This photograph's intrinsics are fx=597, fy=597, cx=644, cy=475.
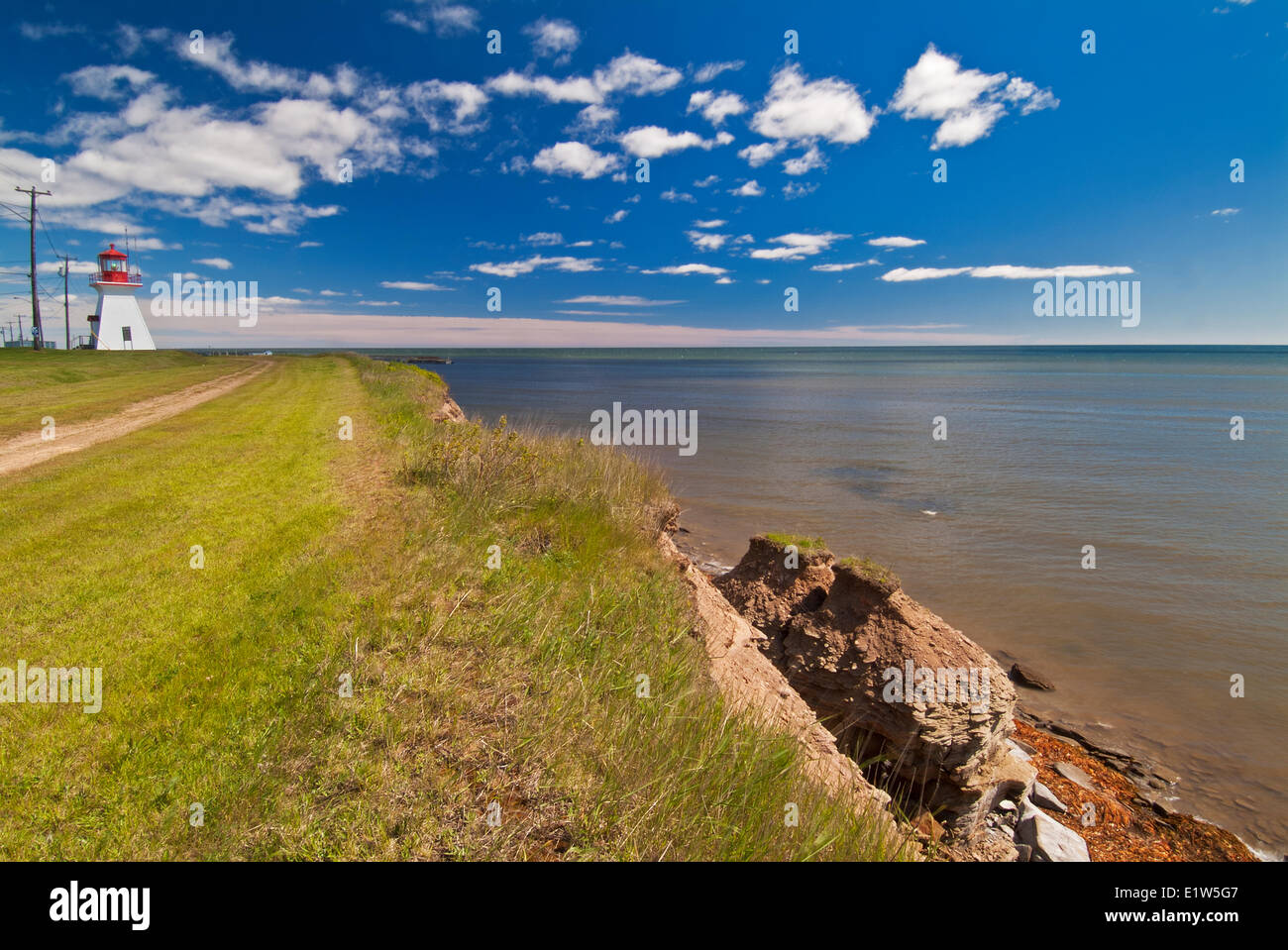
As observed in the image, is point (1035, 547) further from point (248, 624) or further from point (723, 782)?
point (248, 624)

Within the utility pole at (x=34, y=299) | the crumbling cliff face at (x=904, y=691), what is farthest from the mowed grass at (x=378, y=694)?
the utility pole at (x=34, y=299)

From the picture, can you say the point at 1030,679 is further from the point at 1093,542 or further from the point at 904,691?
the point at 1093,542

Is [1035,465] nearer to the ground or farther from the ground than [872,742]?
A: farther from the ground

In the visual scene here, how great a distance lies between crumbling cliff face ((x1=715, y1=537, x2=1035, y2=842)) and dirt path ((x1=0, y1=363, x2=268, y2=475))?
14169 mm

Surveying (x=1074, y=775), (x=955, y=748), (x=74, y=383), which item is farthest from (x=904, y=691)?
(x=74, y=383)

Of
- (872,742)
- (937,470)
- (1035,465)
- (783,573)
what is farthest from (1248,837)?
(1035,465)

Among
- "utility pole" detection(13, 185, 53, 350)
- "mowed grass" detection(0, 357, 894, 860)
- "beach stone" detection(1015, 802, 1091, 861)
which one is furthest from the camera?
"utility pole" detection(13, 185, 53, 350)

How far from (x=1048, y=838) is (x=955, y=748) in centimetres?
117

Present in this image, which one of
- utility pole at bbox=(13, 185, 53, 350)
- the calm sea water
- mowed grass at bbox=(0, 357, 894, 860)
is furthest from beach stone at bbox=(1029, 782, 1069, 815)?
utility pole at bbox=(13, 185, 53, 350)

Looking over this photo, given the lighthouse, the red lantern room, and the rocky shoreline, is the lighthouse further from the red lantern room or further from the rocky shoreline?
the rocky shoreline

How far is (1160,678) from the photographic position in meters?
9.08

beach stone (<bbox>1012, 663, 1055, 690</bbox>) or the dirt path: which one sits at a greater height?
the dirt path

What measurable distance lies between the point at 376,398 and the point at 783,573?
19.3 metres

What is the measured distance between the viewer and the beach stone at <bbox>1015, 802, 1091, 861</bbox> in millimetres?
6066
